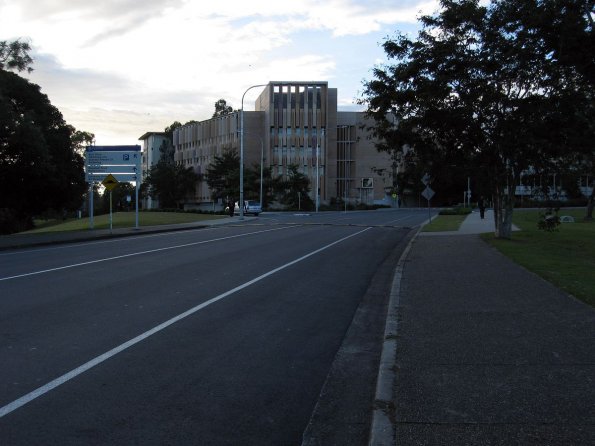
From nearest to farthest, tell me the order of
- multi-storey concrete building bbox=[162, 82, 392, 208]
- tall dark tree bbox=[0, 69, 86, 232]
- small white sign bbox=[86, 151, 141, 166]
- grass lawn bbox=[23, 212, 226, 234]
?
1. tall dark tree bbox=[0, 69, 86, 232]
2. small white sign bbox=[86, 151, 141, 166]
3. grass lawn bbox=[23, 212, 226, 234]
4. multi-storey concrete building bbox=[162, 82, 392, 208]

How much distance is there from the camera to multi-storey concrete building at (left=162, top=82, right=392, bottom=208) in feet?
311

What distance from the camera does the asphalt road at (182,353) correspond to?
450cm

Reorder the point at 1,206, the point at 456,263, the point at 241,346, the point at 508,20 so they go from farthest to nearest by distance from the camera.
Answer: the point at 1,206 → the point at 508,20 → the point at 456,263 → the point at 241,346

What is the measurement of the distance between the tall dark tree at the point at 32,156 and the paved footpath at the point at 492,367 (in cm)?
2076

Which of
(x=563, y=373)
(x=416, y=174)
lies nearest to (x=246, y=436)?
(x=563, y=373)

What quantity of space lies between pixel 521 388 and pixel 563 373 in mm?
637

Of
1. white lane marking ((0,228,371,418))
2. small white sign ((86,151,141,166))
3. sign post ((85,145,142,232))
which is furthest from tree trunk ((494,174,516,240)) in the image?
small white sign ((86,151,141,166))

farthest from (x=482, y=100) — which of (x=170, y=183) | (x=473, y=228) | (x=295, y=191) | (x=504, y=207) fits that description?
(x=170, y=183)

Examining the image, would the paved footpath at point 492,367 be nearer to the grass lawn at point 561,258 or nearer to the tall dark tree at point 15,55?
the grass lawn at point 561,258

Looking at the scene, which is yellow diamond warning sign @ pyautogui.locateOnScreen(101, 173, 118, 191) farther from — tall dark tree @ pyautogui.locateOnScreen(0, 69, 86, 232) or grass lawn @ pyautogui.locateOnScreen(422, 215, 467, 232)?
grass lawn @ pyautogui.locateOnScreen(422, 215, 467, 232)

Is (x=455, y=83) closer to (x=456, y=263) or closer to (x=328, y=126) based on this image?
(x=456, y=263)

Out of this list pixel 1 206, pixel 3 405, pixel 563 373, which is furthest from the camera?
pixel 1 206

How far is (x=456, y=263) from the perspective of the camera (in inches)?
559

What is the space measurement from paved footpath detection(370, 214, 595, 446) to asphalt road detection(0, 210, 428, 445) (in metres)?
0.49
